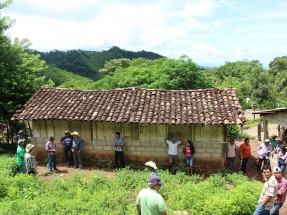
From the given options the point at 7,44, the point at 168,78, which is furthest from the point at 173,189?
the point at 168,78

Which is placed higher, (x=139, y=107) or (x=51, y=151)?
(x=139, y=107)

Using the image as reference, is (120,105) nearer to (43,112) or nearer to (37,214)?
(43,112)

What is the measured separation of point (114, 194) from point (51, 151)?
4.31 meters

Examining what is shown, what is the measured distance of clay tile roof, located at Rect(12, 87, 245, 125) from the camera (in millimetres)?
11398

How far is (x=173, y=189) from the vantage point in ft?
30.1

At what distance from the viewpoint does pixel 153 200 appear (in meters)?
4.86

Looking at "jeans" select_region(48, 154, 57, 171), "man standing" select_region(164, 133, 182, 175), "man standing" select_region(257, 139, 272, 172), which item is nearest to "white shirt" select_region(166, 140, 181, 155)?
"man standing" select_region(164, 133, 182, 175)

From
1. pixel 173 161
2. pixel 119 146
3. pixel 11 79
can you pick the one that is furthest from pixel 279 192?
pixel 11 79

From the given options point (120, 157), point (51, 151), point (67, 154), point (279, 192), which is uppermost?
point (51, 151)

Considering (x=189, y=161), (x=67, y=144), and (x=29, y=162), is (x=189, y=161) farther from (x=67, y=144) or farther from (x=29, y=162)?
(x=29, y=162)

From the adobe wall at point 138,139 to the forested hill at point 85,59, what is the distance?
65337 millimetres

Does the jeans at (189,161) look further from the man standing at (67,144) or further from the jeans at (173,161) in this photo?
the man standing at (67,144)

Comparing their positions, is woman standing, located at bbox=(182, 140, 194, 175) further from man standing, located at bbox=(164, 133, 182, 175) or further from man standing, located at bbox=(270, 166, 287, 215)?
man standing, located at bbox=(270, 166, 287, 215)

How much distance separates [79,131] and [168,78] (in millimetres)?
12638
